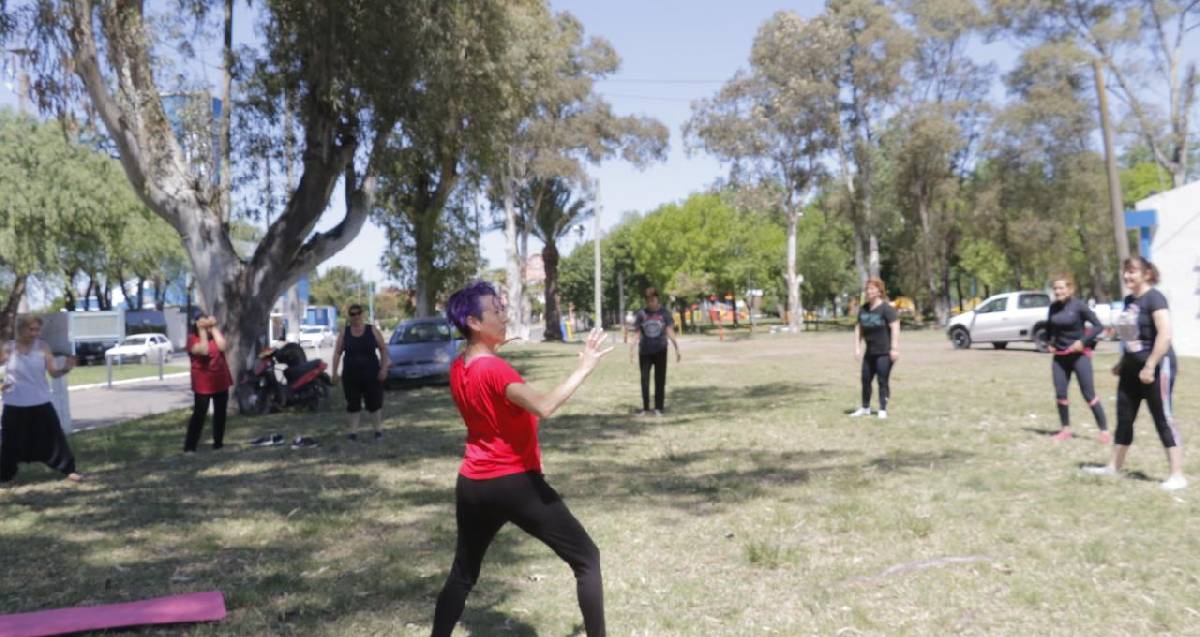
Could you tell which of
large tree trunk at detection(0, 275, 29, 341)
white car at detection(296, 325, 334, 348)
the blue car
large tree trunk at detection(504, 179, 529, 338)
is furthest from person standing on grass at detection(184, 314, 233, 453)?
white car at detection(296, 325, 334, 348)

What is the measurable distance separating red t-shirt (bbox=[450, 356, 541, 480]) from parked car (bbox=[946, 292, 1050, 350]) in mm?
25281

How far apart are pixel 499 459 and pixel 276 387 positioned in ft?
43.4

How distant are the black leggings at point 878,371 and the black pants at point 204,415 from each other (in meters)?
7.49

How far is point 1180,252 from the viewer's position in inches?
Answer: 883

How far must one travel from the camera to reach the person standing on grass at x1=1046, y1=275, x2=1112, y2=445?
941 centimetres

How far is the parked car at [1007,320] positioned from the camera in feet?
89.1

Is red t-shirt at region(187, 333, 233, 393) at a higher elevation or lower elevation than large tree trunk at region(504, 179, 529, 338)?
lower

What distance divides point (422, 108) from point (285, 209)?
2.79 meters

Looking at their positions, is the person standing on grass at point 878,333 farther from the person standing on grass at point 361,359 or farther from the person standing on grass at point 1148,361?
the person standing on grass at point 361,359

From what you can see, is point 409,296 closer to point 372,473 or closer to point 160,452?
point 160,452

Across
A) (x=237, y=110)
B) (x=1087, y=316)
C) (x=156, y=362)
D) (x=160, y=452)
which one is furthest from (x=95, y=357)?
(x=1087, y=316)

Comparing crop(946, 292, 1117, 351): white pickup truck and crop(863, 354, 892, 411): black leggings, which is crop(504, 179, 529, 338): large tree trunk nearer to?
crop(946, 292, 1117, 351): white pickup truck

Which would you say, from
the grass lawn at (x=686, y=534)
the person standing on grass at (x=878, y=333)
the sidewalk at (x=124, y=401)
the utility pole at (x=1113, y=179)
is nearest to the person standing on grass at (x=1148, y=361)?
the grass lawn at (x=686, y=534)

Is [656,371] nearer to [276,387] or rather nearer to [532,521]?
[276,387]
